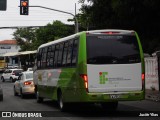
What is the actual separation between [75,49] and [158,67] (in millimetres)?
11732

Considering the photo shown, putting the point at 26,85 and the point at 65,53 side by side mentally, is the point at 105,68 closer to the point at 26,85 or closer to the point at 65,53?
the point at 65,53

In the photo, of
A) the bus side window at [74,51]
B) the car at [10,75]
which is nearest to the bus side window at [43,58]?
the bus side window at [74,51]

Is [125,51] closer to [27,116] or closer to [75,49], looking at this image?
[75,49]

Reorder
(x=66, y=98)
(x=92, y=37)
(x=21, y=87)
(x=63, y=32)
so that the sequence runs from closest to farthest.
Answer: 1. (x=92, y=37)
2. (x=66, y=98)
3. (x=21, y=87)
4. (x=63, y=32)

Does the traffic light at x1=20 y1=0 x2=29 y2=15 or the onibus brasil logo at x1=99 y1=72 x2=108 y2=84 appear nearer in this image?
the onibus brasil logo at x1=99 y1=72 x2=108 y2=84

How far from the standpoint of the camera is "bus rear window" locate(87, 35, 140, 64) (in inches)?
602

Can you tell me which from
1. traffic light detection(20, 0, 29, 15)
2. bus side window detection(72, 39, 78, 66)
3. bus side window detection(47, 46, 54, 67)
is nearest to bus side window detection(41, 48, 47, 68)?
bus side window detection(47, 46, 54, 67)

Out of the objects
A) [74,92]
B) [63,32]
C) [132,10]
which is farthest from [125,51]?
[63,32]

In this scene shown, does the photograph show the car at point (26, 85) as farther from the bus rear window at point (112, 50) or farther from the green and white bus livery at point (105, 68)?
the bus rear window at point (112, 50)

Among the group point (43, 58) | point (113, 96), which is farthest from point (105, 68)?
point (43, 58)

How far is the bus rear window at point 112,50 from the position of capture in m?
15.3

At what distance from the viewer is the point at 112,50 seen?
50.7ft

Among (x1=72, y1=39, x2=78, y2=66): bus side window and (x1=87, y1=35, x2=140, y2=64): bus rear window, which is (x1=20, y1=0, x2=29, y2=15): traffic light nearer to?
(x1=72, y1=39, x2=78, y2=66): bus side window

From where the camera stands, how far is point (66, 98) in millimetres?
16562
